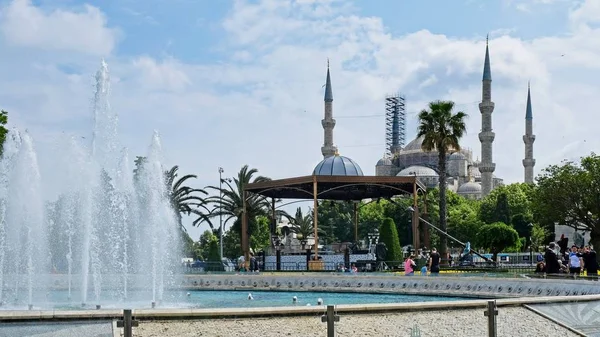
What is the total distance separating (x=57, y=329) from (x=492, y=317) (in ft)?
16.2

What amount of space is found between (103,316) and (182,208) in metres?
40.0

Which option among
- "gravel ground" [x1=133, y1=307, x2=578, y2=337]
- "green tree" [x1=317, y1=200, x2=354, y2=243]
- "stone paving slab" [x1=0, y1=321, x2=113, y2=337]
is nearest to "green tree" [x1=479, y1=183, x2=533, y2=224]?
"green tree" [x1=317, y1=200, x2=354, y2=243]

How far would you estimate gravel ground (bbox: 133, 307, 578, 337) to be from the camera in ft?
28.3

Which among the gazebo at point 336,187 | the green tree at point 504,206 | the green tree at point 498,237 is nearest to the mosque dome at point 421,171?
the green tree at point 504,206

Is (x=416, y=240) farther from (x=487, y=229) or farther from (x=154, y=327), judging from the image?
(x=154, y=327)

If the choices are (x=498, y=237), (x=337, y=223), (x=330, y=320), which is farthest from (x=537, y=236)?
(x=330, y=320)

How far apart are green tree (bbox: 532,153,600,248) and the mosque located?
33.8 m

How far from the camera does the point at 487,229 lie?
4878 cm

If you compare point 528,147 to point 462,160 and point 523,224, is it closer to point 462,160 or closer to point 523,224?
point 462,160

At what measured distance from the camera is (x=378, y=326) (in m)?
9.23

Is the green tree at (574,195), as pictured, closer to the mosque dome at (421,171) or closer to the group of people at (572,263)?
the group of people at (572,263)

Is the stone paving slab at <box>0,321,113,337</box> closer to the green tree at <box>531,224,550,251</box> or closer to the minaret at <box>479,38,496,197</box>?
the green tree at <box>531,224,550,251</box>

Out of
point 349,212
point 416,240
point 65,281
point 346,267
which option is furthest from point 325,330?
point 349,212

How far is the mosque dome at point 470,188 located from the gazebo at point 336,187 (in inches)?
2872
